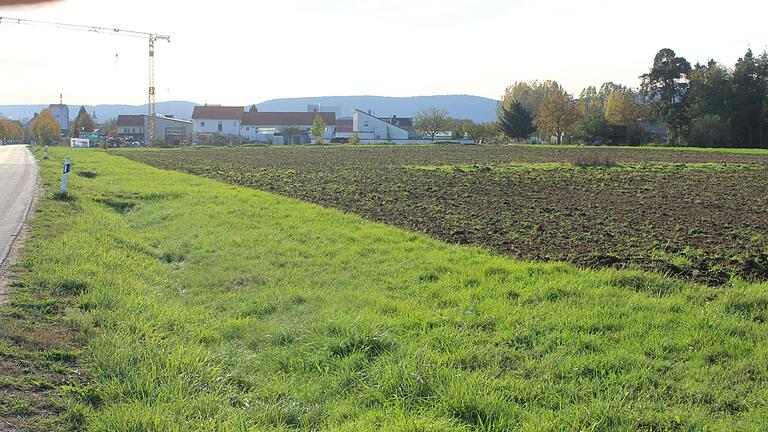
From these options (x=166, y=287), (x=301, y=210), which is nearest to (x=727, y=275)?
(x=166, y=287)

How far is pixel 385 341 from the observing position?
588cm

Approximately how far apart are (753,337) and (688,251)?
4.37 metres

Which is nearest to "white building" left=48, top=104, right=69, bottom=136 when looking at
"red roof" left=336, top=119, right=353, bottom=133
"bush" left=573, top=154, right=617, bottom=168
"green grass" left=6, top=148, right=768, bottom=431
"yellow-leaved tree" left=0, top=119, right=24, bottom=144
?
"yellow-leaved tree" left=0, top=119, right=24, bottom=144

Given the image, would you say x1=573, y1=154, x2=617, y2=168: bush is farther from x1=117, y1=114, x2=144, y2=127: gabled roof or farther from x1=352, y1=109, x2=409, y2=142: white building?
x1=117, y1=114, x2=144, y2=127: gabled roof

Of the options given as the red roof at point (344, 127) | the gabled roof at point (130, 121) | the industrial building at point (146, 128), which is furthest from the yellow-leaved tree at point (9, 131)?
the red roof at point (344, 127)

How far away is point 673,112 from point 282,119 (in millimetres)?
79204

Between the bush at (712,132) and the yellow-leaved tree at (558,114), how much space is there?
2654cm

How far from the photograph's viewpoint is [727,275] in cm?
852

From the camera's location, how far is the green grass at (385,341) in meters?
4.50

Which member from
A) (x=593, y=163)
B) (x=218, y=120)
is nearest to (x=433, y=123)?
(x=218, y=120)

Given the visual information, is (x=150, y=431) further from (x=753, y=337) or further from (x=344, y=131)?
(x=344, y=131)

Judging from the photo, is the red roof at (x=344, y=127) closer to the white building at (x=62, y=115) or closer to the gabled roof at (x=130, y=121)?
the gabled roof at (x=130, y=121)

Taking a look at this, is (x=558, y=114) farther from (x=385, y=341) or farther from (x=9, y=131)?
(x=9, y=131)

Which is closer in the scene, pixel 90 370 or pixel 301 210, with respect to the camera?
pixel 90 370
